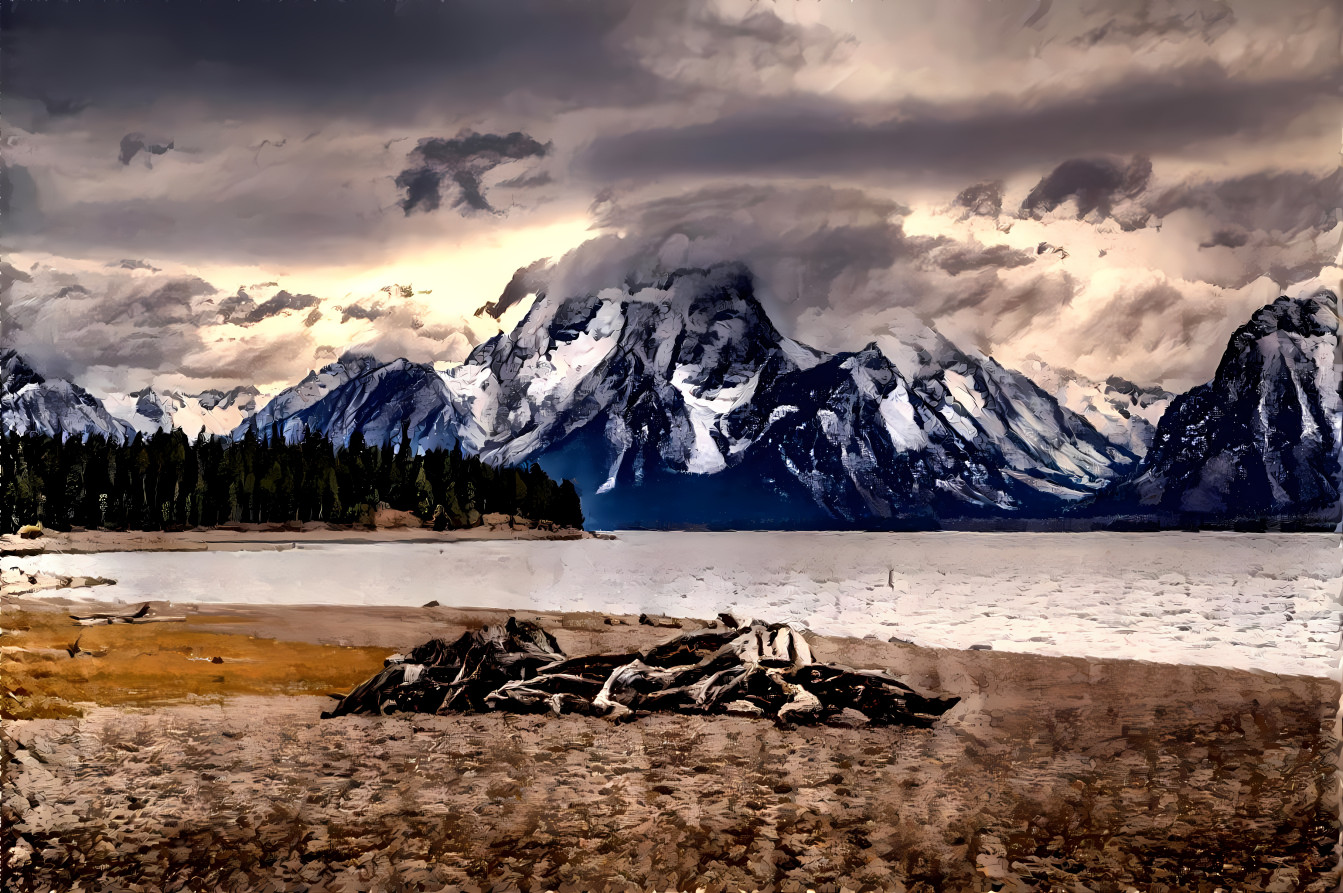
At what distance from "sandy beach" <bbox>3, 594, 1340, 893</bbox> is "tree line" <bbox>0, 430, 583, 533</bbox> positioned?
294 ft

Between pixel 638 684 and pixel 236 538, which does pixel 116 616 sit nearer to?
pixel 638 684

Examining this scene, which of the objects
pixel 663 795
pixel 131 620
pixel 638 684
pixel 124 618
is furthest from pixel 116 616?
pixel 663 795

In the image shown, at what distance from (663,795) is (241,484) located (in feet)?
446

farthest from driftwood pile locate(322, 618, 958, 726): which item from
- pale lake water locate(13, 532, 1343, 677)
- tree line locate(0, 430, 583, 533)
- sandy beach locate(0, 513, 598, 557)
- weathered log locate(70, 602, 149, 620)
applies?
tree line locate(0, 430, 583, 533)

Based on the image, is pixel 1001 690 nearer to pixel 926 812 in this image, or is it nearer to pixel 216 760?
pixel 926 812


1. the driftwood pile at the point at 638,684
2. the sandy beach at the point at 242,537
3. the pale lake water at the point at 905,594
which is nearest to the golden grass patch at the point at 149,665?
the driftwood pile at the point at 638,684

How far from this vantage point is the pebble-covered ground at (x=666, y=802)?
822 centimetres

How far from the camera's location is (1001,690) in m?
19.1

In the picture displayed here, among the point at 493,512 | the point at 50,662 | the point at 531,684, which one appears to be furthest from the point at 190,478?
the point at 531,684

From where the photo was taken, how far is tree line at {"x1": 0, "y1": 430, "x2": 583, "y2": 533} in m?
113

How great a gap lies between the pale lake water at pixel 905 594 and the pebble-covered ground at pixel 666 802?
476 inches

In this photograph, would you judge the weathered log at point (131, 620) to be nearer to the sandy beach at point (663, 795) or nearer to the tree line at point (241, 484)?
the sandy beach at point (663, 795)

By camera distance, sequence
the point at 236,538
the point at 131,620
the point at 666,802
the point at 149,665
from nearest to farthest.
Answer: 1. the point at 666,802
2. the point at 149,665
3. the point at 131,620
4. the point at 236,538

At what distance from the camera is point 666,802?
1057 cm
